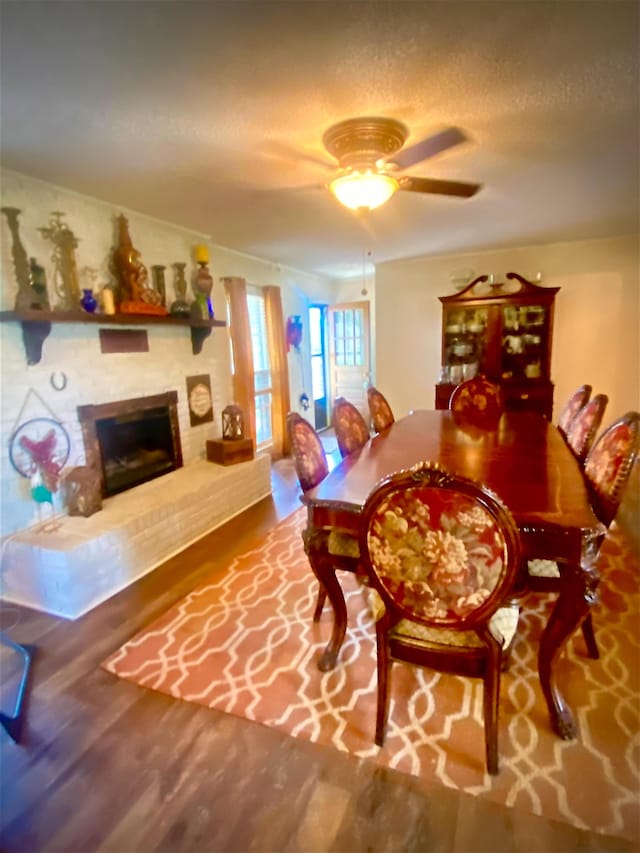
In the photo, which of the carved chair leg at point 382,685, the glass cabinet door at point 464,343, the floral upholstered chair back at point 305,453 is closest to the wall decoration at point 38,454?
the floral upholstered chair back at point 305,453

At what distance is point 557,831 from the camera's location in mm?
1272

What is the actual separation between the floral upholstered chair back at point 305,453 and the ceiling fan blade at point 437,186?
1156 millimetres

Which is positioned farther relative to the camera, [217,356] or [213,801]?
[217,356]

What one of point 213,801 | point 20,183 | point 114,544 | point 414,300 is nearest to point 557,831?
point 213,801

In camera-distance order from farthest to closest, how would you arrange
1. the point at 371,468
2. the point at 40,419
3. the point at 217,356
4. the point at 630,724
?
the point at 217,356, the point at 40,419, the point at 371,468, the point at 630,724

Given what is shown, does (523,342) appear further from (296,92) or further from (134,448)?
(134,448)

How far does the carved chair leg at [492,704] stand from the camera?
1.38 meters

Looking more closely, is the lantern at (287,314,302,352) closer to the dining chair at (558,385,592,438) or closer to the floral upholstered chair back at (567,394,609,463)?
the dining chair at (558,385,592,438)

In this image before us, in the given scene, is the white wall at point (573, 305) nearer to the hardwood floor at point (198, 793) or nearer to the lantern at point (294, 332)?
the lantern at point (294, 332)

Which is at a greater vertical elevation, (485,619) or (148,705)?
(485,619)

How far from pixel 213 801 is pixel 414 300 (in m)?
4.97

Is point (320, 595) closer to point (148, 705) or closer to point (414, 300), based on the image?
point (148, 705)

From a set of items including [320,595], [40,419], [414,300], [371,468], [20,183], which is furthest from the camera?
[414,300]

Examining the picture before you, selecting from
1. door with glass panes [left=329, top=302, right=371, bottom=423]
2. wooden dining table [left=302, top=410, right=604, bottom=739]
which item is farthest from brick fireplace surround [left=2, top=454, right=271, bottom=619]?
door with glass panes [left=329, top=302, right=371, bottom=423]
